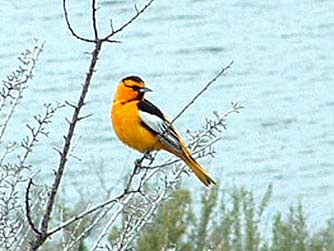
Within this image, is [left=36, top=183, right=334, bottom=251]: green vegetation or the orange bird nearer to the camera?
the orange bird

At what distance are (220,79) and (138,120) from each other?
7635 millimetres

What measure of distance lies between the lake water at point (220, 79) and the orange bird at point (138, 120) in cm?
373

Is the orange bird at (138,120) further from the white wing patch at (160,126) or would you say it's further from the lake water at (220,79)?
the lake water at (220,79)

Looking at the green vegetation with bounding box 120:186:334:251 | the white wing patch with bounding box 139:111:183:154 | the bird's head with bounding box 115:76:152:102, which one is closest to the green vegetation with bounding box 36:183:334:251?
the green vegetation with bounding box 120:186:334:251

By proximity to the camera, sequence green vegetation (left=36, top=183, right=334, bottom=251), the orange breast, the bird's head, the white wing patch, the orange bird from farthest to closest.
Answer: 1. green vegetation (left=36, top=183, right=334, bottom=251)
2. the bird's head
3. the orange breast
4. the orange bird
5. the white wing patch

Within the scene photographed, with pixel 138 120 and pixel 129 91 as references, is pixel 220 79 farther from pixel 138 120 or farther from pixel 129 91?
pixel 138 120

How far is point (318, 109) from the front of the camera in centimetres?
1173

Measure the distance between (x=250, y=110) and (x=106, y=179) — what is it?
2.22 meters

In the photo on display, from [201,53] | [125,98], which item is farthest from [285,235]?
[201,53]

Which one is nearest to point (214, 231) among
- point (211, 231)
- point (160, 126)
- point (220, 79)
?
point (211, 231)

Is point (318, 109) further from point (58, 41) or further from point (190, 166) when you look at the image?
point (190, 166)

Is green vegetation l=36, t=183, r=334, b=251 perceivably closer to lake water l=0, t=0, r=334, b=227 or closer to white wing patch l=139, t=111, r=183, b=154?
white wing patch l=139, t=111, r=183, b=154

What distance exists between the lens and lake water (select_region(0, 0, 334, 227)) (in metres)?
10.1

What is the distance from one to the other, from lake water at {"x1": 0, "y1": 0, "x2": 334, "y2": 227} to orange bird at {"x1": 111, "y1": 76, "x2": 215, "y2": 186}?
3.73 metres
